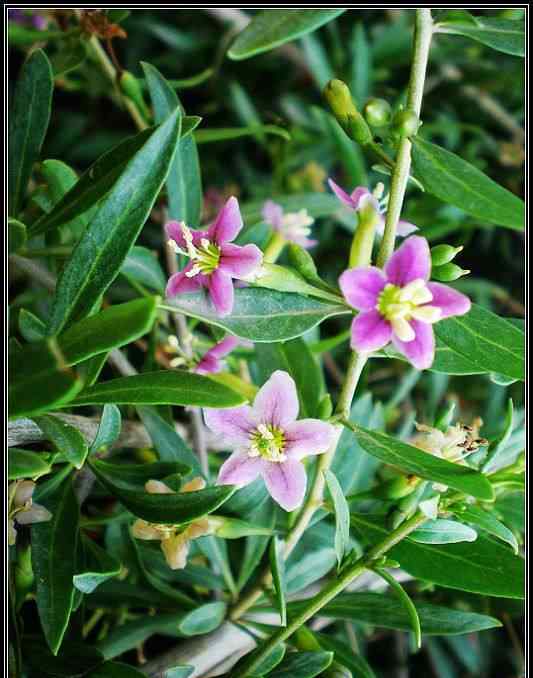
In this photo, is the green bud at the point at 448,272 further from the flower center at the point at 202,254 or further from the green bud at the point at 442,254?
the flower center at the point at 202,254

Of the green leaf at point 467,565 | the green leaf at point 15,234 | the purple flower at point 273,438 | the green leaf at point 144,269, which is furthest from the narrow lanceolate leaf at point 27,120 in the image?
the green leaf at point 467,565

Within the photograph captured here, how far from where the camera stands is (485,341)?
0.91 m

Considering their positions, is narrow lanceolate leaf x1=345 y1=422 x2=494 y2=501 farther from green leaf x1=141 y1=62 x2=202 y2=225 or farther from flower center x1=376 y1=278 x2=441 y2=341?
green leaf x1=141 y1=62 x2=202 y2=225

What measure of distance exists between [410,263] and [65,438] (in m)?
0.43

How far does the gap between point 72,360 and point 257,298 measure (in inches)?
9.9

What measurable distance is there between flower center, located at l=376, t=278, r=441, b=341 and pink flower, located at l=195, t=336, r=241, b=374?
11.7 inches

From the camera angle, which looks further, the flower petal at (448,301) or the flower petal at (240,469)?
the flower petal at (240,469)

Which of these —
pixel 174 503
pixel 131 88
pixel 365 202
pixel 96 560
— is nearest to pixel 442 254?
pixel 365 202

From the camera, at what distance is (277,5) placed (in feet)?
3.37

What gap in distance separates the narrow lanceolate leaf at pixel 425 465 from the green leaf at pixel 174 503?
0.18 m

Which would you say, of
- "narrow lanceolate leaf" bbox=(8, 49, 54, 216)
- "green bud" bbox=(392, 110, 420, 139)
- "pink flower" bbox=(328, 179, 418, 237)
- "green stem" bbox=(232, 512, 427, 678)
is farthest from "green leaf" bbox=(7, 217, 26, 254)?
"green stem" bbox=(232, 512, 427, 678)

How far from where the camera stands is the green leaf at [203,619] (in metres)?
1.05

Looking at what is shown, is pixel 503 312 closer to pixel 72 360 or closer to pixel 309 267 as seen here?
pixel 309 267

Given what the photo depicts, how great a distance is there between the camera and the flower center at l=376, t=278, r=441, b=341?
0.81m
